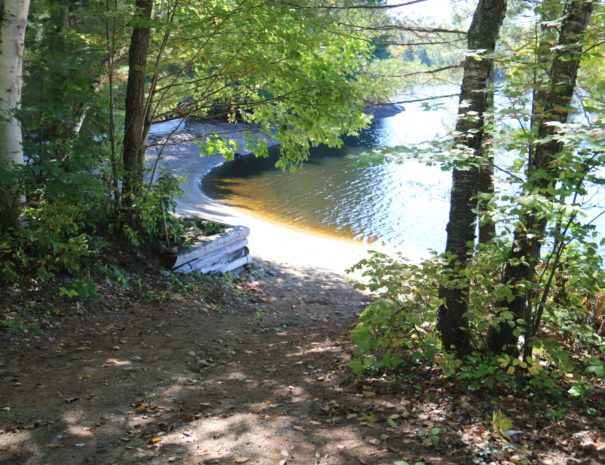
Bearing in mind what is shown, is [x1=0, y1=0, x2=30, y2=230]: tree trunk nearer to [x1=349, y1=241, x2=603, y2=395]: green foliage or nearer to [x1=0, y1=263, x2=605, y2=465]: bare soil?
[x1=0, y1=263, x2=605, y2=465]: bare soil

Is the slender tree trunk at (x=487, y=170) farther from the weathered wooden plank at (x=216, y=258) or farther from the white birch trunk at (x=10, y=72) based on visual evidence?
the white birch trunk at (x=10, y=72)

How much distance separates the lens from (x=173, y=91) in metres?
9.34

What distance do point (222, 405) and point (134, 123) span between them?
17.2ft

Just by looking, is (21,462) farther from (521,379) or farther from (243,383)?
(521,379)

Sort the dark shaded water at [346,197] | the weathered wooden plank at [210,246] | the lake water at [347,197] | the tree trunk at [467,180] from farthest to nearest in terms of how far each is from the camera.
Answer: the dark shaded water at [346,197] < the lake water at [347,197] < the weathered wooden plank at [210,246] < the tree trunk at [467,180]

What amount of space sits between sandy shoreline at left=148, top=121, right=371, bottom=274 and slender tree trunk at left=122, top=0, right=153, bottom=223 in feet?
2.02

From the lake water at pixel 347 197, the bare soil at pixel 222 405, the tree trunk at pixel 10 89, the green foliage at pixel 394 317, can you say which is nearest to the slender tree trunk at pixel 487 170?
the green foliage at pixel 394 317

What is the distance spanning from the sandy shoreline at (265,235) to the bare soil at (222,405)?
328 centimetres

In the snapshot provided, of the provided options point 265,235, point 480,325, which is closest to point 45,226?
point 480,325

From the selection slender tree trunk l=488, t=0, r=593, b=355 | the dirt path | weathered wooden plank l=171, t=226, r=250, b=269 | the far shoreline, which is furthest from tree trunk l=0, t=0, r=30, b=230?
slender tree trunk l=488, t=0, r=593, b=355

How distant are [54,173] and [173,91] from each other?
4.08 metres

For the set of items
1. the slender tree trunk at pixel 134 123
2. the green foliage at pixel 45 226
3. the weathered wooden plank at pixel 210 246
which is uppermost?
the slender tree trunk at pixel 134 123

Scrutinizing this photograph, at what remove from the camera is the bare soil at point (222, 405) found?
3217 millimetres

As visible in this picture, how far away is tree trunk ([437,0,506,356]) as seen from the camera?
4703 mm
